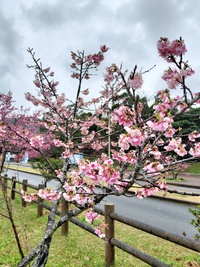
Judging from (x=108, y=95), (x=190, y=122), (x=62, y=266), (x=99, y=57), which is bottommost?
(x=62, y=266)

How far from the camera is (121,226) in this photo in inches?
244

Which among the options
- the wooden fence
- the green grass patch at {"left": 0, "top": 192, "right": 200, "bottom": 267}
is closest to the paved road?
the green grass patch at {"left": 0, "top": 192, "right": 200, "bottom": 267}

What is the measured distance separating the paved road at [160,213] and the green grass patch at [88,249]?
88 cm

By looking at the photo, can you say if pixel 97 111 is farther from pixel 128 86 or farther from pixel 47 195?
pixel 128 86

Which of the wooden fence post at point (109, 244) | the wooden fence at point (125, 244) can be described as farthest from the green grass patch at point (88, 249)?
the wooden fence at point (125, 244)

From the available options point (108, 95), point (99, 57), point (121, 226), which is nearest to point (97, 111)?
point (108, 95)

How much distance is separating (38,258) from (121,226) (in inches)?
147

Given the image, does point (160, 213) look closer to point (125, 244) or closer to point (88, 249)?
point (88, 249)

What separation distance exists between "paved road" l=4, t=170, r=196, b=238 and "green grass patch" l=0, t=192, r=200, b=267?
0.88 meters

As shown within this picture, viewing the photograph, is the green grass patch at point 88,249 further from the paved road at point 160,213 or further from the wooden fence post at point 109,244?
the paved road at point 160,213

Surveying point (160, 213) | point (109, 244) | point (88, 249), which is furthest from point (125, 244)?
point (160, 213)

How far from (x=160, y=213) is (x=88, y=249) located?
12.2 ft

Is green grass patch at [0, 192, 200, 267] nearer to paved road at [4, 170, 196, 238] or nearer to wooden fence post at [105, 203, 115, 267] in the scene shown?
wooden fence post at [105, 203, 115, 267]

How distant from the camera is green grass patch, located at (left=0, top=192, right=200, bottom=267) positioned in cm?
397
